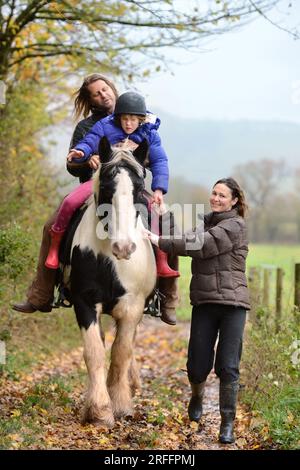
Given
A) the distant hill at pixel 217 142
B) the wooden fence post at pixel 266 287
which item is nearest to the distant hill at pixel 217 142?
the distant hill at pixel 217 142

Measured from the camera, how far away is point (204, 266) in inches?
249

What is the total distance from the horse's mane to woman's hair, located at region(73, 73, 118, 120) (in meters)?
1.65

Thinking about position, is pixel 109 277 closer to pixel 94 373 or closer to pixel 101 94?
pixel 94 373

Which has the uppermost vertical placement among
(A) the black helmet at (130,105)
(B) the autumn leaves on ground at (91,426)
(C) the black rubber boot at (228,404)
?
(A) the black helmet at (130,105)

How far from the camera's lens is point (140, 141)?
6.89 m

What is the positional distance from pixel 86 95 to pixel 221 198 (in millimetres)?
2194

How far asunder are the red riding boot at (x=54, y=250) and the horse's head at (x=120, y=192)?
791 millimetres

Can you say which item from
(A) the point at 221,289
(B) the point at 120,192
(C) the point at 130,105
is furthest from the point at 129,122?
(A) the point at 221,289

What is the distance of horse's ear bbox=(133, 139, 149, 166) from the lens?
6410 mm

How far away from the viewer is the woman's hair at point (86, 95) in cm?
780

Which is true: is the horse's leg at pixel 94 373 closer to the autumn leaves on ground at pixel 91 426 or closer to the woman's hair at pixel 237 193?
the autumn leaves on ground at pixel 91 426

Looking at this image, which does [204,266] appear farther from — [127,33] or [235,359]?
[127,33]

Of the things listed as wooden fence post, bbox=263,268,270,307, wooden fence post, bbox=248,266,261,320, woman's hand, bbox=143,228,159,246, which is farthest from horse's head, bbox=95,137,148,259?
wooden fence post, bbox=263,268,270,307

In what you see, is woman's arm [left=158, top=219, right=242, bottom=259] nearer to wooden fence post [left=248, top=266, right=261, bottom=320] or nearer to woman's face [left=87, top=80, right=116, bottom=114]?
woman's face [left=87, top=80, right=116, bottom=114]
